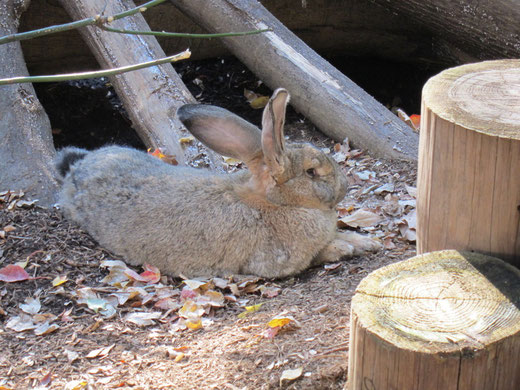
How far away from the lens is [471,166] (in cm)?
292

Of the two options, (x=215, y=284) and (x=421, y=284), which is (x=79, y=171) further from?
(x=421, y=284)

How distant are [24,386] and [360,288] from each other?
1.79 m

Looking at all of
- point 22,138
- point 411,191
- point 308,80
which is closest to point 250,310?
point 411,191

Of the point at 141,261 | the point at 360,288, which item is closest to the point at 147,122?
the point at 141,261

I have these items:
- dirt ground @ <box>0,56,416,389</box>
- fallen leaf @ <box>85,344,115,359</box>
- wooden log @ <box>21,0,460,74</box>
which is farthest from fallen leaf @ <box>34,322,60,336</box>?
wooden log @ <box>21,0,460,74</box>

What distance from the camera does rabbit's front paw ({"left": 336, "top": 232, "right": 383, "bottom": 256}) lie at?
4.79 m

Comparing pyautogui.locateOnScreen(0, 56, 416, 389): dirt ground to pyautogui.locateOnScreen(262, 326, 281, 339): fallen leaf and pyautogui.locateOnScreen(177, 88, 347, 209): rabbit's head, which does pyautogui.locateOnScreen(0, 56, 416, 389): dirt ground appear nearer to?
pyautogui.locateOnScreen(262, 326, 281, 339): fallen leaf

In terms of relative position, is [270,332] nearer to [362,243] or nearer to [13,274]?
[362,243]

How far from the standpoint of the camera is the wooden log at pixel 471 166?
9.40ft

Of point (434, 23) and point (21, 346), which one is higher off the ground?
point (434, 23)

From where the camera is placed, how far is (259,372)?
327 cm

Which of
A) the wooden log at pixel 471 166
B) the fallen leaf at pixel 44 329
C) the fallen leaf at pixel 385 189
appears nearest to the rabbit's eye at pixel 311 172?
the fallen leaf at pixel 385 189

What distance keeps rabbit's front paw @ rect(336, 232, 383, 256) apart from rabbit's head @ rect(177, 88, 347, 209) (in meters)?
0.28

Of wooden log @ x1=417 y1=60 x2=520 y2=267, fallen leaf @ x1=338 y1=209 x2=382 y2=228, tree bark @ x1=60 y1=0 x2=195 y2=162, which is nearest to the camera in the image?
wooden log @ x1=417 y1=60 x2=520 y2=267
